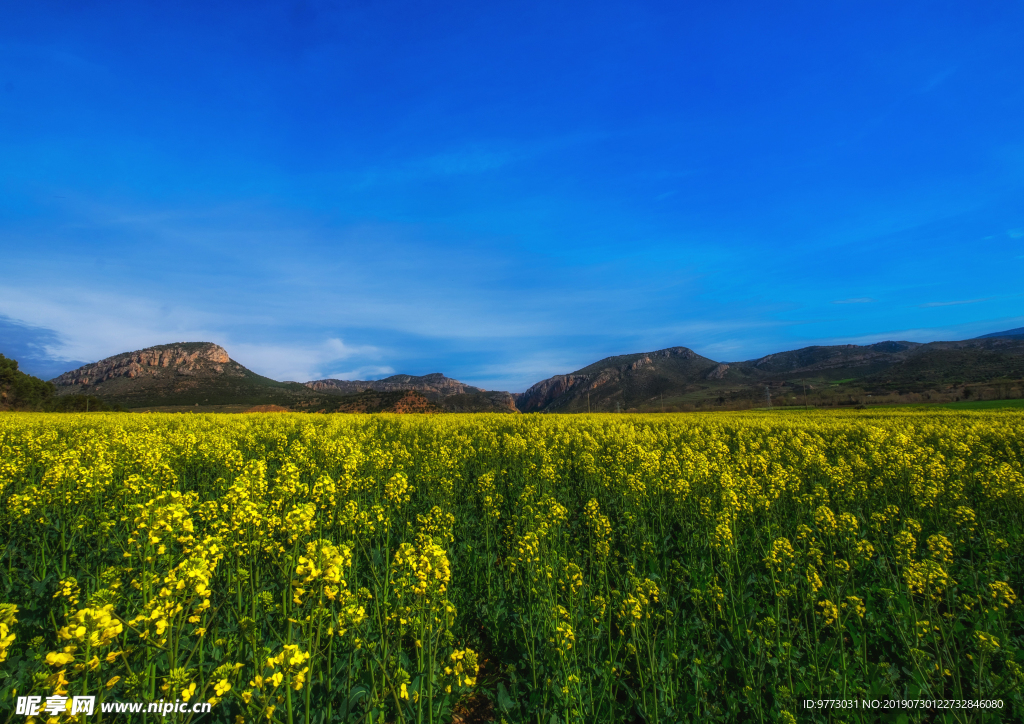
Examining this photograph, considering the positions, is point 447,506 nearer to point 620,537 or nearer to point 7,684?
point 620,537

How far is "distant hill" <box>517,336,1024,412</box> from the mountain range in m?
0.36

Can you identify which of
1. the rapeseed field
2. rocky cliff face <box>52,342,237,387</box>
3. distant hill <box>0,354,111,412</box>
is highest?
rocky cliff face <box>52,342,237,387</box>

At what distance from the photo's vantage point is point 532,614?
4812mm

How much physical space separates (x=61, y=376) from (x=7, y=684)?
252320 mm

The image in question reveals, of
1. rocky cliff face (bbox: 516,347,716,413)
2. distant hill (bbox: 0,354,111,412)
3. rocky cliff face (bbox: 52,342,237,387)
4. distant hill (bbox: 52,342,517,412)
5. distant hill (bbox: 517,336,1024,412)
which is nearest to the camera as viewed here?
distant hill (bbox: 0,354,111,412)

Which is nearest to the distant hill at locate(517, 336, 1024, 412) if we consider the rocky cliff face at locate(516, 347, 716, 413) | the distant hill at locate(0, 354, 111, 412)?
the rocky cliff face at locate(516, 347, 716, 413)

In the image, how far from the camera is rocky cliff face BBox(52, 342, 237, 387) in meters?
145

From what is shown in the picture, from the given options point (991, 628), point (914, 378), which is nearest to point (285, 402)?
point (991, 628)

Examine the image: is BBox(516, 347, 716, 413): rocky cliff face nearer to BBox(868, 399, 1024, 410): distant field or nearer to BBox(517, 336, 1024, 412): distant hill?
BBox(517, 336, 1024, 412): distant hill

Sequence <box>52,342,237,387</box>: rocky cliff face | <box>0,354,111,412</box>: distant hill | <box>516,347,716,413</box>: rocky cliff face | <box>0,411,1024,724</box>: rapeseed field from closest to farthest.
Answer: <box>0,411,1024,724</box>: rapeseed field, <box>0,354,111,412</box>: distant hill, <box>52,342,237,387</box>: rocky cliff face, <box>516,347,716,413</box>: rocky cliff face

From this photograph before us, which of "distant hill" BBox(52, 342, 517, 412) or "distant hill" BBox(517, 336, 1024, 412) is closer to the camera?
"distant hill" BBox(52, 342, 517, 412)

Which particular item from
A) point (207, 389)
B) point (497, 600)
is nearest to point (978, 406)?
point (497, 600)

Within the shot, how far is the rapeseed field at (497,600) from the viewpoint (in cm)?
322

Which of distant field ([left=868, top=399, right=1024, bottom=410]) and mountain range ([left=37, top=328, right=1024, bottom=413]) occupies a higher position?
mountain range ([left=37, top=328, right=1024, bottom=413])
